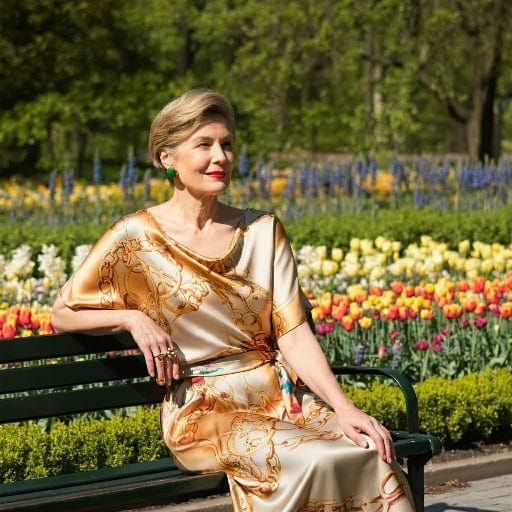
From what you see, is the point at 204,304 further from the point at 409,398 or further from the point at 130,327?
the point at 409,398

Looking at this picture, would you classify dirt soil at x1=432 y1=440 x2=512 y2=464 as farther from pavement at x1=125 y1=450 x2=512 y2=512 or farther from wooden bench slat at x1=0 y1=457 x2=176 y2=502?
wooden bench slat at x1=0 y1=457 x2=176 y2=502

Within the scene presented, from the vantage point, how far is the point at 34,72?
20.3 meters

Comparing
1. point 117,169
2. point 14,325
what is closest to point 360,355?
point 14,325

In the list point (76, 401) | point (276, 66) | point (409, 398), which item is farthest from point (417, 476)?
point (276, 66)

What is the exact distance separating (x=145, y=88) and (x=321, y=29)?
371cm

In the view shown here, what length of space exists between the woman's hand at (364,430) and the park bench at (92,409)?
0.27 meters

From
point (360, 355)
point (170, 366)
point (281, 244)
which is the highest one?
point (281, 244)

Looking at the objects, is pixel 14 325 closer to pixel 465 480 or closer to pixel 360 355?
pixel 360 355

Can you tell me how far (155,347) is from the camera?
Result: 388cm

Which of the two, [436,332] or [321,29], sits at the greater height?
[321,29]

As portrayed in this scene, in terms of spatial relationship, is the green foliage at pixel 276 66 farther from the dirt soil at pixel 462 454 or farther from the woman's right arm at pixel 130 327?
the woman's right arm at pixel 130 327

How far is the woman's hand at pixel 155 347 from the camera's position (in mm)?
3885

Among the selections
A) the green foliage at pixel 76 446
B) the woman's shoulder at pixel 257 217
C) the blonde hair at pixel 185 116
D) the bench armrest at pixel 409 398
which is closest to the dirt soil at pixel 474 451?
the green foliage at pixel 76 446

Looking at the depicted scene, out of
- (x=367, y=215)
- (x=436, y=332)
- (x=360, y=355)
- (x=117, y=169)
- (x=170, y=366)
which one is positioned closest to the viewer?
(x=170, y=366)
